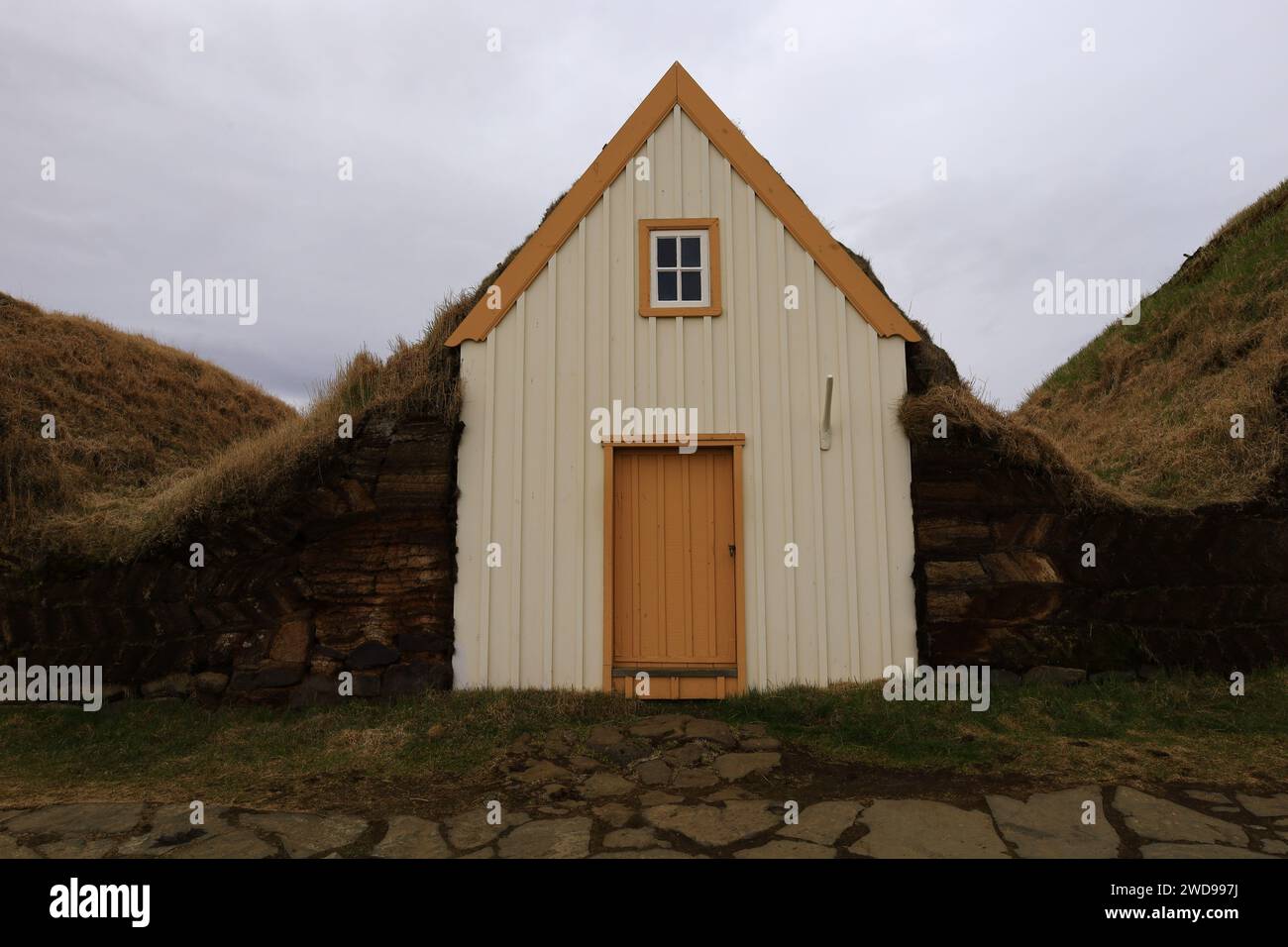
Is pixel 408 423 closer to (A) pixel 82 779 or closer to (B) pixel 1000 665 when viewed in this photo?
(A) pixel 82 779

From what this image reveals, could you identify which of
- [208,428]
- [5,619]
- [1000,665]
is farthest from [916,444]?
[208,428]

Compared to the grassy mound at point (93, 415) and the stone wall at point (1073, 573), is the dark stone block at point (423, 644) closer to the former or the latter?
the grassy mound at point (93, 415)

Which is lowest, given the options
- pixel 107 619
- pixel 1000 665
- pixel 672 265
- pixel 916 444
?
pixel 1000 665

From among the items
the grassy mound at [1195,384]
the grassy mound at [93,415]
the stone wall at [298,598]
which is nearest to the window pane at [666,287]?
the stone wall at [298,598]

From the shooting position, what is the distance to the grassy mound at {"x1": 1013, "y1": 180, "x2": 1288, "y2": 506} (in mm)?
8500

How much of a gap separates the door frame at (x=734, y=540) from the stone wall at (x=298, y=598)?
1.51 m

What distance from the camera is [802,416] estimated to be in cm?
800

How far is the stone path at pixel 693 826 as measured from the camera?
459 cm

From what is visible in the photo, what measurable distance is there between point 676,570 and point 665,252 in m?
3.35

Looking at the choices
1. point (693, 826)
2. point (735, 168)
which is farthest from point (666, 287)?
point (693, 826)

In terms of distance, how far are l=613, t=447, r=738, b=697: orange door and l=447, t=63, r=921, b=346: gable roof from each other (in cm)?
205

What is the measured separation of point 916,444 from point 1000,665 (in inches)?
86.0
